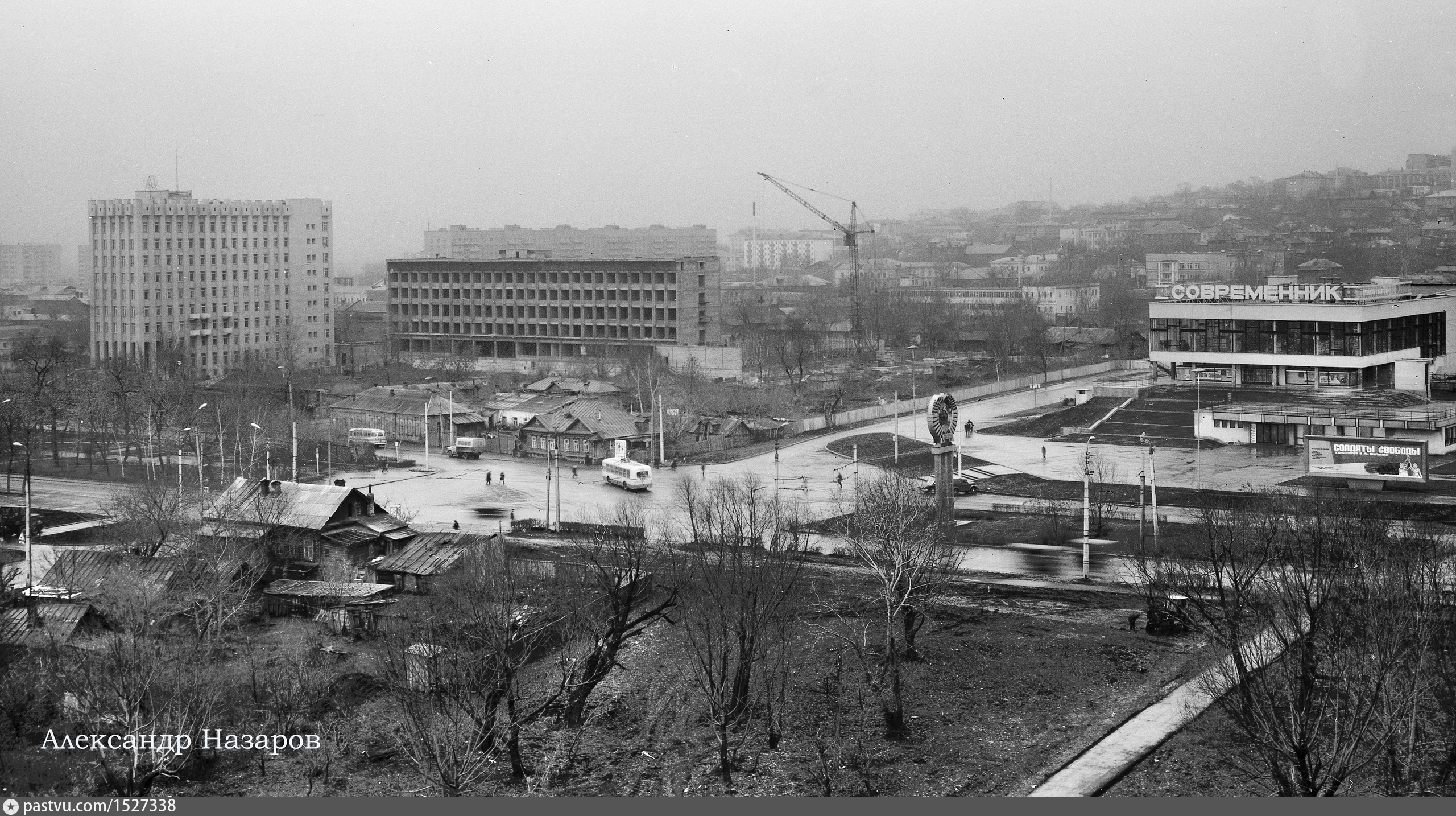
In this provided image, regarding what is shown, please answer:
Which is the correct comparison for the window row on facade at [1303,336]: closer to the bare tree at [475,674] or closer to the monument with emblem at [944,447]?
the monument with emblem at [944,447]

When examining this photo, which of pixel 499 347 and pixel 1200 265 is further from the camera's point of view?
pixel 1200 265

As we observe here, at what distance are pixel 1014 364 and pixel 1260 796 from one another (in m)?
38.9

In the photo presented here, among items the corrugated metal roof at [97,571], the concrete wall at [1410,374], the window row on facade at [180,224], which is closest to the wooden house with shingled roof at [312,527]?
the corrugated metal roof at [97,571]

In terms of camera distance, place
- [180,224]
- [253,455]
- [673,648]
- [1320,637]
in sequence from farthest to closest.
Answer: [180,224] < [253,455] < [673,648] < [1320,637]

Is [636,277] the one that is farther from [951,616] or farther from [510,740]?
[510,740]

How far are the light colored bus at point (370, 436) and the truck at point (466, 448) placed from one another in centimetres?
216

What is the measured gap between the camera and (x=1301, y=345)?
3434 cm

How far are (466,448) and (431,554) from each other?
12535 millimetres

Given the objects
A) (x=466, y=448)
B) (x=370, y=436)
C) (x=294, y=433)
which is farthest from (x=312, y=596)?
(x=370, y=436)

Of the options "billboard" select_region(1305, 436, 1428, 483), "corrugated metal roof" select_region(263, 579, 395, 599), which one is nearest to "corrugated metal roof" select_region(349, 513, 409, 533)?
"corrugated metal roof" select_region(263, 579, 395, 599)

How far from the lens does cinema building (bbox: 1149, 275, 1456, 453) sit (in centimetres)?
3178

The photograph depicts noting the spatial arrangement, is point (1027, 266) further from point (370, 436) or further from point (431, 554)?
point (431, 554)

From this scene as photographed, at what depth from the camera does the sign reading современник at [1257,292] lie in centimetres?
3450

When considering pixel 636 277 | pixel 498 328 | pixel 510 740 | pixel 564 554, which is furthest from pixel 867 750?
pixel 498 328
